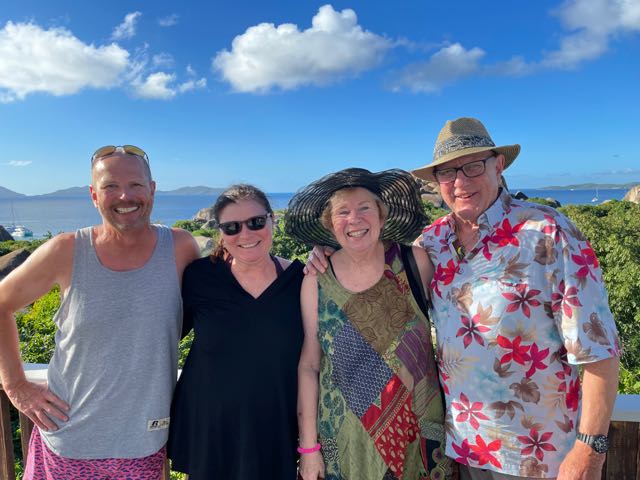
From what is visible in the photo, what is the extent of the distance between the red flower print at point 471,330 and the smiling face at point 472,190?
61 cm

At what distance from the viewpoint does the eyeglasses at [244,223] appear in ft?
9.21

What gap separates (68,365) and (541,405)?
8.99 feet

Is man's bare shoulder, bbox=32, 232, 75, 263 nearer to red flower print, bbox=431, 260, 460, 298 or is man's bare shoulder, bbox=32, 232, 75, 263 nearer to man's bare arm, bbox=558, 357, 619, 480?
red flower print, bbox=431, 260, 460, 298

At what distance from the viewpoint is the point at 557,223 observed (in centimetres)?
238

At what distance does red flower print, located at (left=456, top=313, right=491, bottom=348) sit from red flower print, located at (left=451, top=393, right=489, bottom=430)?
0.32m

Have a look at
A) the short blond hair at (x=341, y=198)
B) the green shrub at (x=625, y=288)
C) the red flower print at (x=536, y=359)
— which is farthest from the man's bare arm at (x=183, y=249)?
the green shrub at (x=625, y=288)

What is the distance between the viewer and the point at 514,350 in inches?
94.5

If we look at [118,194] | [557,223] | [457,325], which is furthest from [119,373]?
[557,223]

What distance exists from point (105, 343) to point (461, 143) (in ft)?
8.16

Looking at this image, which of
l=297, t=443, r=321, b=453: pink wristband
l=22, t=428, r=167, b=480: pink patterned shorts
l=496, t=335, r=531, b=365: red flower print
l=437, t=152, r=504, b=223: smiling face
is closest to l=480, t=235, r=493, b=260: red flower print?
l=437, t=152, r=504, b=223: smiling face

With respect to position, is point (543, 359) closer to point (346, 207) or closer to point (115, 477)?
point (346, 207)

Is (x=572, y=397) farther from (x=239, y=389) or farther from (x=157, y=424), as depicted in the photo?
(x=157, y=424)

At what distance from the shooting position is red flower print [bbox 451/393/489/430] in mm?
2470

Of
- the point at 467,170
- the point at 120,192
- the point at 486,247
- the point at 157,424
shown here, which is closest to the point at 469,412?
the point at 486,247
